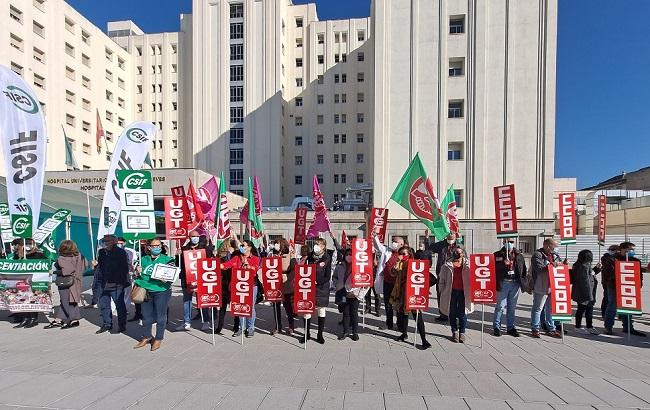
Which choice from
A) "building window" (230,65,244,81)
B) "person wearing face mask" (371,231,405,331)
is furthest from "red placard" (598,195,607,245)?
"building window" (230,65,244,81)

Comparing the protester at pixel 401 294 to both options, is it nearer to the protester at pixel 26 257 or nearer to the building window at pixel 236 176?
the protester at pixel 26 257

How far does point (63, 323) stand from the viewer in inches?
293

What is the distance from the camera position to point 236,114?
47.3m

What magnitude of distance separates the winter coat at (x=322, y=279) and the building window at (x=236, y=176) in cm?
4193

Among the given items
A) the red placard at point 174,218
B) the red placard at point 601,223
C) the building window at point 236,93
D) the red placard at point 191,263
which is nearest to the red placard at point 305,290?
the red placard at point 191,263

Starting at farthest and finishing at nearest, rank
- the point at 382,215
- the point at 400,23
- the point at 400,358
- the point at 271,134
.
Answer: the point at 271,134, the point at 400,23, the point at 382,215, the point at 400,358

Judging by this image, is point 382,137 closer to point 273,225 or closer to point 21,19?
point 273,225

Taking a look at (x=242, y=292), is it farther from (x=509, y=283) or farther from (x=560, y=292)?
(x=560, y=292)

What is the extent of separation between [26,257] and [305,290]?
609 cm

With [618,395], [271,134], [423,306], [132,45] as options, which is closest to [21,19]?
[132,45]

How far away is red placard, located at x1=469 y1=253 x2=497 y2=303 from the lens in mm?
6574

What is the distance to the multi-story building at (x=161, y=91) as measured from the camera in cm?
5066

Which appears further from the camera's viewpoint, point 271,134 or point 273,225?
point 271,134

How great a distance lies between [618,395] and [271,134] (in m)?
45.6
